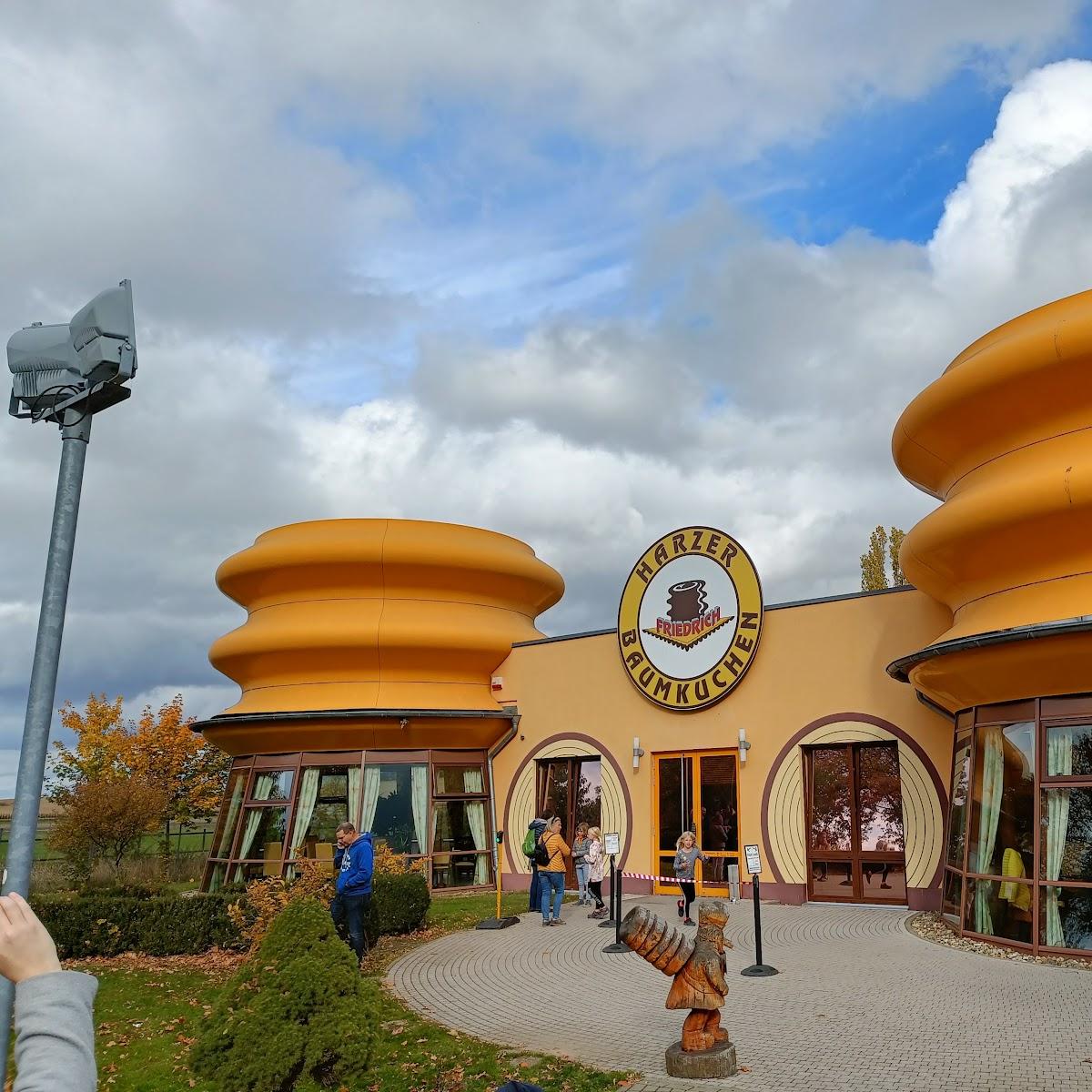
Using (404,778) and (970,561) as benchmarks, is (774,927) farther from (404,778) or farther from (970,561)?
(404,778)

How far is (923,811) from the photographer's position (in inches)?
632

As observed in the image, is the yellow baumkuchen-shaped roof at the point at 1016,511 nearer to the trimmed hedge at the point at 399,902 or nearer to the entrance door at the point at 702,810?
the entrance door at the point at 702,810

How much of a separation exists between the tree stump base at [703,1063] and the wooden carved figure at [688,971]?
7 cm

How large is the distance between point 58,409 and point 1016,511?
12003 millimetres

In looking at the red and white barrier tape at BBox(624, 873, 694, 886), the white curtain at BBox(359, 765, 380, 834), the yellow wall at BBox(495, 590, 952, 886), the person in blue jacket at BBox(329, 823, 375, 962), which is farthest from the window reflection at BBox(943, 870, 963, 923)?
the white curtain at BBox(359, 765, 380, 834)

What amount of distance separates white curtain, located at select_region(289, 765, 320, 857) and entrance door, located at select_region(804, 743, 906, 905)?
1049 centimetres

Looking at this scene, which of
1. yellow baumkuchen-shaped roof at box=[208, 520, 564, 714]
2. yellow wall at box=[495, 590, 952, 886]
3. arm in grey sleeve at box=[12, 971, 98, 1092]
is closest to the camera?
arm in grey sleeve at box=[12, 971, 98, 1092]

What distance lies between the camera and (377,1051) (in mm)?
6988

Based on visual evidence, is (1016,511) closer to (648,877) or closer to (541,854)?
(541,854)

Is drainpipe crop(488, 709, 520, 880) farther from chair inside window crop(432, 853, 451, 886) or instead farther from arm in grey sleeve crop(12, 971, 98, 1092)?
arm in grey sleeve crop(12, 971, 98, 1092)

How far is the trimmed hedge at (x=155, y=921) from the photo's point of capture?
1455 cm

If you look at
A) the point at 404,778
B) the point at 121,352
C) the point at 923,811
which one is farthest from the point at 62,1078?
the point at 404,778

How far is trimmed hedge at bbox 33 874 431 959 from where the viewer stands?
1455 centimetres

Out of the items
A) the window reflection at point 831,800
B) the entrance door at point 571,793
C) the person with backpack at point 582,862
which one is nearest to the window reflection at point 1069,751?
the window reflection at point 831,800
